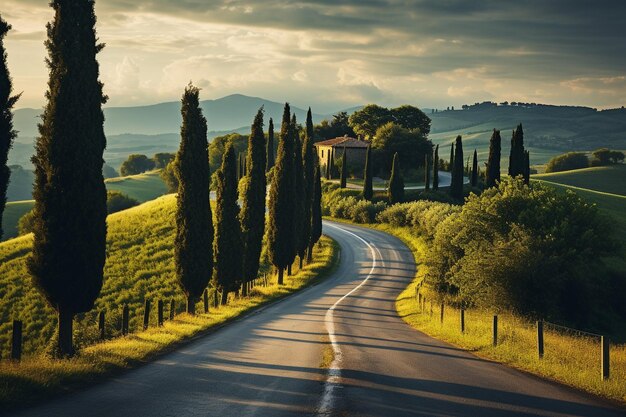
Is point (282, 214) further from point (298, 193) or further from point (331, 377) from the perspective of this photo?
point (331, 377)

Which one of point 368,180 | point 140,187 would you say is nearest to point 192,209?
point 368,180

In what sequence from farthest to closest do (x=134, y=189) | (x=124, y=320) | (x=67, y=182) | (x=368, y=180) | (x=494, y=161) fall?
(x=134, y=189)
(x=368, y=180)
(x=494, y=161)
(x=124, y=320)
(x=67, y=182)

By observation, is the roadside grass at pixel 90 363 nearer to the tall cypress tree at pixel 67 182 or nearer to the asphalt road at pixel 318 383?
the asphalt road at pixel 318 383

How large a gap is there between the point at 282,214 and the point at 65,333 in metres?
33.0

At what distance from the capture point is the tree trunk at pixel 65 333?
59.9 ft

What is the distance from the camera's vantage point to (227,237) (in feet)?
132

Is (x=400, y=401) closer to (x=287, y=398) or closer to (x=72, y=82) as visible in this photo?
(x=287, y=398)

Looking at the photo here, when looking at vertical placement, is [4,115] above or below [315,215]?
above

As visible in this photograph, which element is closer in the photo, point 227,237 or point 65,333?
point 65,333

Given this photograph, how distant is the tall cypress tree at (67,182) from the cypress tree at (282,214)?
3207 cm

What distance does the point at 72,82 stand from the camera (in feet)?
60.0

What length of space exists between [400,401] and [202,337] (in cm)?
1210

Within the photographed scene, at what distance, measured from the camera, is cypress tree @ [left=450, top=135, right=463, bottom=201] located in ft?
288

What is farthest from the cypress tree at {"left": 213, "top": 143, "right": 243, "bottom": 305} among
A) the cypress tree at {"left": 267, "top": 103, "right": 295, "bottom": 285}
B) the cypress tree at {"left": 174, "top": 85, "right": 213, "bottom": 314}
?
the cypress tree at {"left": 267, "top": 103, "right": 295, "bottom": 285}
